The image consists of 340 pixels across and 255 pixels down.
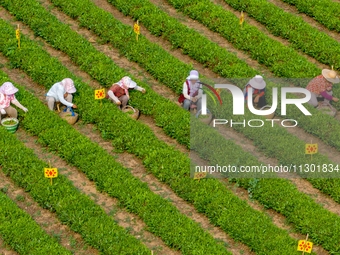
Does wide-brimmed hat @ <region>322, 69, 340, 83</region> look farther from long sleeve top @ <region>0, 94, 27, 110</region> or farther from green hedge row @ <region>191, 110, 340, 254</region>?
long sleeve top @ <region>0, 94, 27, 110</region>

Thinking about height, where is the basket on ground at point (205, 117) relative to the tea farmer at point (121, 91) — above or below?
above

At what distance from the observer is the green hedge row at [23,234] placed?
14477 millimetres

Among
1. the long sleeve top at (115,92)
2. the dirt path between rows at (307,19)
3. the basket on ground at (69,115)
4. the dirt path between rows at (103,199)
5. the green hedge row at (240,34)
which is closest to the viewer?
the dirt path between rows at (103,199)

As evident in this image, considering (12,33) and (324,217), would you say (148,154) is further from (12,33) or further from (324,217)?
(12,33)

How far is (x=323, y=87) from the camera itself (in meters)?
18.1

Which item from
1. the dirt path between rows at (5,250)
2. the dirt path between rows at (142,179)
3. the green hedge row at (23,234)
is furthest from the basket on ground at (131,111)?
the dirt path between rows at (5,250)

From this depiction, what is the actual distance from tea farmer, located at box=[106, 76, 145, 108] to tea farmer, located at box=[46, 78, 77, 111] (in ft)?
2.49

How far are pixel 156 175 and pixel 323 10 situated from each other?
24.7ft

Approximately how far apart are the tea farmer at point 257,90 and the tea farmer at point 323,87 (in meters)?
0.99

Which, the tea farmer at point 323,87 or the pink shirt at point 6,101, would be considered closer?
the pink shirt at point 6,101

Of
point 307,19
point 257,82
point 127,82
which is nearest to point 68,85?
point 127,82

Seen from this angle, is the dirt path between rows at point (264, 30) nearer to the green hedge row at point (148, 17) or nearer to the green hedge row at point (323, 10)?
the green hedge row at point (323, 10)

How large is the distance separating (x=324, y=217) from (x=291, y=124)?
323 cm

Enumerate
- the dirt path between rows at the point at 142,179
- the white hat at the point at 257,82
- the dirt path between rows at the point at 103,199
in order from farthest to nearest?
the white hat at the point at 257,82 → the dirt path between rows at the point at 142,179 → the dirt path between rows at the point at 103,199
